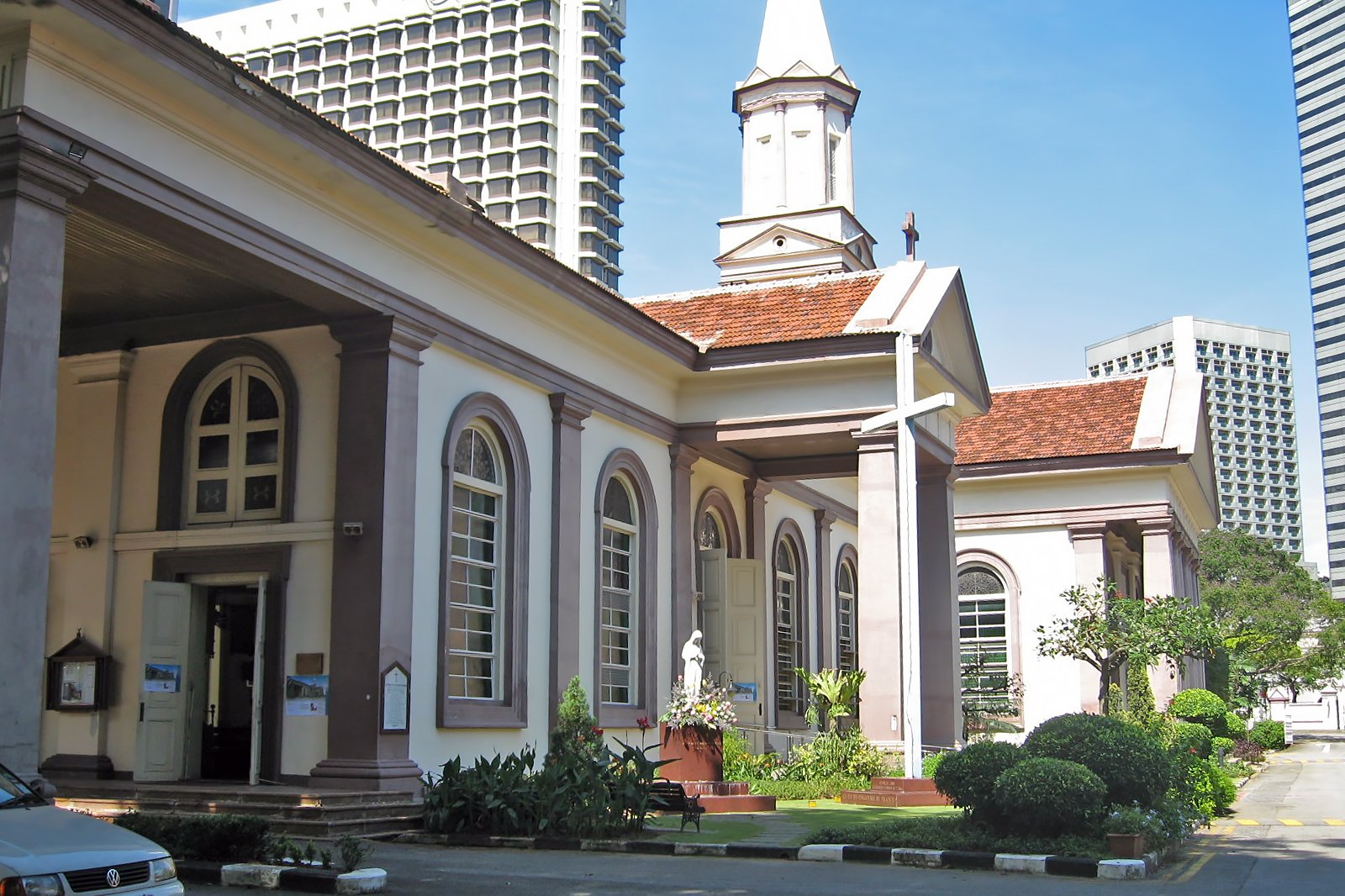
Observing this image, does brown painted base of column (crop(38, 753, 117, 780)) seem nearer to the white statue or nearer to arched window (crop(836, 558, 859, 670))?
the white statue

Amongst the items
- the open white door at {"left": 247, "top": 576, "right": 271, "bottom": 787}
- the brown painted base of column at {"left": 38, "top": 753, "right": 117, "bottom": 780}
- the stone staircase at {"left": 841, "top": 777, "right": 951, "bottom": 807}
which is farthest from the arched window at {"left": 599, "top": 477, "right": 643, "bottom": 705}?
the brown painted base of column at {"left": 38, "top": 753, "right": 117, "bottom": 780}

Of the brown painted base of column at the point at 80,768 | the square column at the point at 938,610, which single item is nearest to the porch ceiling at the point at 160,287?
the brown painted base of column at the point at 80,768

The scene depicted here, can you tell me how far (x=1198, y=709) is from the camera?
2877cm

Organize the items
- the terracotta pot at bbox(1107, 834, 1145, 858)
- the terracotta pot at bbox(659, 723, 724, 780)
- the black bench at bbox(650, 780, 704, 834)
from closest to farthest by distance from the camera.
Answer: the terracotta pot at bbox(1107, 834, 1145, 858) → the black bench at bbox(650, 780, 704, 834) → the terracotta pot at bbox(659, 723, 724, 780)

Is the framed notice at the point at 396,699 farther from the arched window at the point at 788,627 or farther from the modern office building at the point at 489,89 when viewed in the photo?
the modern office building at the point at 489,89

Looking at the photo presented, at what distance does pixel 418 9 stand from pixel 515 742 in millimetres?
94064

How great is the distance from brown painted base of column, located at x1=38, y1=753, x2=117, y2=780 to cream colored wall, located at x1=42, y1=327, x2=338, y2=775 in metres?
0.10

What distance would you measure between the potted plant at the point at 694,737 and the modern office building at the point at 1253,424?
130 metres

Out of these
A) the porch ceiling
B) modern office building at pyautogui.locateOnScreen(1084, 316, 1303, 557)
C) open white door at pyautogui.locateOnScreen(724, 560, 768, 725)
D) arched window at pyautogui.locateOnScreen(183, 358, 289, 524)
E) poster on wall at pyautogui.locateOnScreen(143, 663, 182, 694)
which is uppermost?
modern office building at pyautogui.locateOnScreen(1084, 316, 1303, 557)

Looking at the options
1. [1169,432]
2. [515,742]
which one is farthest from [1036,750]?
[1169,432]

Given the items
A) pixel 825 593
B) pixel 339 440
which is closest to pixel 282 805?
pixel 339 440

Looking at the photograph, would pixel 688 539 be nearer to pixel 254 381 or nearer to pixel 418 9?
pixel 254 381

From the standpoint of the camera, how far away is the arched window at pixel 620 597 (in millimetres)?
20938

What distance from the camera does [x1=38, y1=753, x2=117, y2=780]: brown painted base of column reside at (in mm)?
16453
